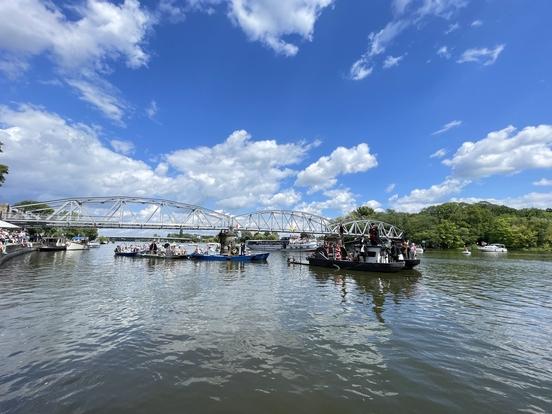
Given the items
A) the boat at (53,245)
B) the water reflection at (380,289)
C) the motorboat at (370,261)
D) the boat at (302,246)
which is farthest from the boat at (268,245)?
the water reflection at (380,289)

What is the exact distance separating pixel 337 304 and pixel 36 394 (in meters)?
15.9

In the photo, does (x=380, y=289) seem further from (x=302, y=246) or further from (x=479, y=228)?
(x=479, y=228)

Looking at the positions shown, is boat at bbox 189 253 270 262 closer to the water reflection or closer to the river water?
the water reflection

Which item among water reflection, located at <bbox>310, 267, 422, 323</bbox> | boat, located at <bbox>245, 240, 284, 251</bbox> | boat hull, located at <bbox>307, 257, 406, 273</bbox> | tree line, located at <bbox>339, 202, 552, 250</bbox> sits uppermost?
tree line, located at <bbox>339, 202, 552, 250</bbox>

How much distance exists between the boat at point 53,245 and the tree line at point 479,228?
118m

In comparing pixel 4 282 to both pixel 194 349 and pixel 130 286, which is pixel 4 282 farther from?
pixel 194 349

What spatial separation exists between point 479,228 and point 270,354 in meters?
147

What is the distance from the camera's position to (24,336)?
13.9m

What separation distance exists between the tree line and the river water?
118 meters

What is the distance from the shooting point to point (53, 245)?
83.3m

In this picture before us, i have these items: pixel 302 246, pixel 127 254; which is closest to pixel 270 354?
pixel 127 254

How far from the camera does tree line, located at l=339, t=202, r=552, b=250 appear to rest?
397 feet

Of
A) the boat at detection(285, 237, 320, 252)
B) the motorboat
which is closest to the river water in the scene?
the motorboat

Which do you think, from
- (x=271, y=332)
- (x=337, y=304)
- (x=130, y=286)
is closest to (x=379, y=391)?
(x=271, y=332)
